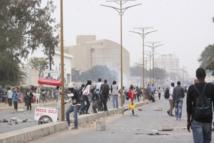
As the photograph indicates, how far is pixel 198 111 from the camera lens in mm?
11000

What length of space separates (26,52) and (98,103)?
36.3m

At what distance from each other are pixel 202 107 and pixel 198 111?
93 mm

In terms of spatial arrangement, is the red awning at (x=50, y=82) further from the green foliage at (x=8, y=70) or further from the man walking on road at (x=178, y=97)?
the green foliage at (x=8, y=70)

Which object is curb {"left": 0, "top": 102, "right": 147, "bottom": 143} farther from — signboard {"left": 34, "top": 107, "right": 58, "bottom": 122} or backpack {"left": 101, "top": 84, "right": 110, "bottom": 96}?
backpack {"left": 101, "top": 84, "right": 110, "bottom": 96}

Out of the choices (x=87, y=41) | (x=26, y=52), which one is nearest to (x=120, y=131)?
(x=26, y=52)

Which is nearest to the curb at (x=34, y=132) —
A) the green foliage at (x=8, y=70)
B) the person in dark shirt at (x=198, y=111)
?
the person in dark shirt at (x=198, y=111)

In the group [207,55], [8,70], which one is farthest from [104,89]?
[207,55]

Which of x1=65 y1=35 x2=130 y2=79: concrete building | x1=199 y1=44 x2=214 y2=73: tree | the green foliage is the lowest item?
the green foliage

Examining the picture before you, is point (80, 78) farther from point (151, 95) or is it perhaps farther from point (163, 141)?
point (163, 141)

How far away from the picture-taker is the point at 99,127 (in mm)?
23969

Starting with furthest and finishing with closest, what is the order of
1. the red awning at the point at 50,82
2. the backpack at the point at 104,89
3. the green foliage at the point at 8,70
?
the green foliage at the point at 8,70 < the backpack at the point at 104,89 < the red awning at the point at 50,82

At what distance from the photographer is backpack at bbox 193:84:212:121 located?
11.0 metres

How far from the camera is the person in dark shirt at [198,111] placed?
1101 cm

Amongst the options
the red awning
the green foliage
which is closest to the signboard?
the red awning
